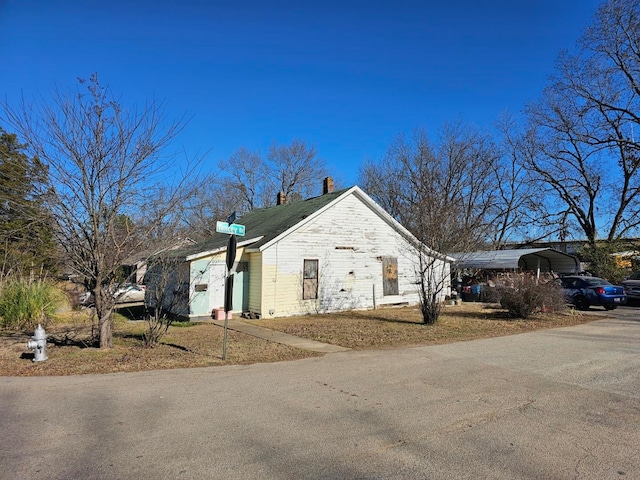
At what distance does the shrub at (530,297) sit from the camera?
15.1 metres

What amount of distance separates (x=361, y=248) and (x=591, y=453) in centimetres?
1516

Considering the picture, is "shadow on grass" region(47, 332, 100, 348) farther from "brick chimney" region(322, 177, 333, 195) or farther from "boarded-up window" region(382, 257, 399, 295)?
"brick chimney" region(322, 177, 333, 195)

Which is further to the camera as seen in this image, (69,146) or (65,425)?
(69,146)

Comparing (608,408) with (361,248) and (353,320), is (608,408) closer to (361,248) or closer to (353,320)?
(353,320)

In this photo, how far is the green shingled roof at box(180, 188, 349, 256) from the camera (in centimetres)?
1708

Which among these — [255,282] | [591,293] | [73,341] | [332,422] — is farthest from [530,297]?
Answer: [73,341]

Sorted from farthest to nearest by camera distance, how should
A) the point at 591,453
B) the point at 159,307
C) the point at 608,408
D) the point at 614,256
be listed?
1. the point at 614,256
2. the point at 159,307
3. the point at 608,408
4. the point at 591,453

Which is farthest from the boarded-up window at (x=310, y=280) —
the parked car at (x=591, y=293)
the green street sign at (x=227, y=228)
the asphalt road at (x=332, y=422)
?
the parked car at (x=591, y=293)

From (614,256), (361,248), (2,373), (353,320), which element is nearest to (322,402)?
(2,373)

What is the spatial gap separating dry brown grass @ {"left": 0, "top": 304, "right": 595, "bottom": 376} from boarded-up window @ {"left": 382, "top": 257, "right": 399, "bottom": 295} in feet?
8.11

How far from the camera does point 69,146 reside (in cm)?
818

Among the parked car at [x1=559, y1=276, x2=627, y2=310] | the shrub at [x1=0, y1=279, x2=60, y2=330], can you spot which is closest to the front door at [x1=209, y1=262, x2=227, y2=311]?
the shrub at [x1=0, y1=279, x2=60, y2=330]

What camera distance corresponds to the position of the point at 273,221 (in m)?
19.8

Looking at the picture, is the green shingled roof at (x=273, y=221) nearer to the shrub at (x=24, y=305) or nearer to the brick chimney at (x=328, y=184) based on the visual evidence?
the brick chimney at (x=328, y=184)
